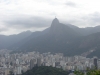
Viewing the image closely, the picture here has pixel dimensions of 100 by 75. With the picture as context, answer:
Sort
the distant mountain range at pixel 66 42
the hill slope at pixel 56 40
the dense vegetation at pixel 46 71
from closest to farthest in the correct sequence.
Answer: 1. the dense vegetation at pixel 46 71
2. the distant mountain range at pixel 66 42
3. the hill slope at pixel 56 40

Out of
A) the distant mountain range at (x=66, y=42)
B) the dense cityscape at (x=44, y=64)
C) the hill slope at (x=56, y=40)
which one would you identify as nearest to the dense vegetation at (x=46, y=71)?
the dense cityscape at (x=44, y=64)

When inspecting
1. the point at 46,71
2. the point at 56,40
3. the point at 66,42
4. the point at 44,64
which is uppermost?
the point at 56,40

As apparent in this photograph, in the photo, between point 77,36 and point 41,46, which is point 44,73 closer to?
point 77,36

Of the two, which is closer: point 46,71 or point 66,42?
point 46,71

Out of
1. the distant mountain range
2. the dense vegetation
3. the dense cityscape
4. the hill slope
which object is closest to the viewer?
the dense vegetation

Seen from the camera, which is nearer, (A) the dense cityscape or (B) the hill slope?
(A) the dense cityscape

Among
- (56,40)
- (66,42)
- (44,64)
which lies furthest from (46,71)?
(56,40)

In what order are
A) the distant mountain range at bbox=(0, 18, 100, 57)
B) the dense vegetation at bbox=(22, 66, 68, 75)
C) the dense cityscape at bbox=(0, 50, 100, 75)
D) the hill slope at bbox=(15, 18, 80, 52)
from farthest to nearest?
the hill slope at bbox=(15, 18, 80, 52) < the distant mountain range at bbox=(0, 18, 100, 57) < the dense cityscape at bbox=(0, 50, 100, 75) < the dense vegetation at bbox=(22, 66, 68, 75)

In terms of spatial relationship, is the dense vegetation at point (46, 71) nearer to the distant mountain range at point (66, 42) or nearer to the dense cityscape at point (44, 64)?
the dense cityscape at point (44, 64)

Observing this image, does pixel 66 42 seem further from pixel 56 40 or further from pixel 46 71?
pixel 46 71

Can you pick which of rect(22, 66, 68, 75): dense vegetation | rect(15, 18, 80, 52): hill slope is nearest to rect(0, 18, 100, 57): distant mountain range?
rect(15, 18, 80, 52): hill slope

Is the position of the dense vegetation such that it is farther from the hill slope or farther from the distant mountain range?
the hill slope
